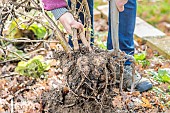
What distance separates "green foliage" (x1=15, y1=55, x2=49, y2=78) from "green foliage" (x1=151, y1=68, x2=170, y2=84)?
2.35 feet

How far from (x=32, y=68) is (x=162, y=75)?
32.3 inches

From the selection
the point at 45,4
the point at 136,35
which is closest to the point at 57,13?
the point at 45,4

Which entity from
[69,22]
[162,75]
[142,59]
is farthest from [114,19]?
[142,59]

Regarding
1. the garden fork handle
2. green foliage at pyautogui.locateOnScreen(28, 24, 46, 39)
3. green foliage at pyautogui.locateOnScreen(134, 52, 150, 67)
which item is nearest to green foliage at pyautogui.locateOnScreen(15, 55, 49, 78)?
green foliage at pyautogui.locateOnScreen(28, 24, 46, 39)

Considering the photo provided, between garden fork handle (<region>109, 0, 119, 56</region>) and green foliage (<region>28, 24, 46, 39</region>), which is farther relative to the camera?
green foliage (<region>28, 24, 46, 39</region>)

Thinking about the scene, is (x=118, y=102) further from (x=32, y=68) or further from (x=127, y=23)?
(x=32, y=68)

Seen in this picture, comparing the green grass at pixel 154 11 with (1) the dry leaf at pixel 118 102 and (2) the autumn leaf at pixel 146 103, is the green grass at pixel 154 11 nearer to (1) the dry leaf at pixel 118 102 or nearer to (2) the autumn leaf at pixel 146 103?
(2) the autumn leaf at pixel 146 103

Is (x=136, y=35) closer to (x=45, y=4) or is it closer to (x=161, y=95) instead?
(x=161, y=95)

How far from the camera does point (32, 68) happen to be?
2.79 meters

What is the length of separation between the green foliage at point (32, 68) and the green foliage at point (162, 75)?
2.35 feet

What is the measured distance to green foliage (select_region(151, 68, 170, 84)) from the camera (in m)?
2.67

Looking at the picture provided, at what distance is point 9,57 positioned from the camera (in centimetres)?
303

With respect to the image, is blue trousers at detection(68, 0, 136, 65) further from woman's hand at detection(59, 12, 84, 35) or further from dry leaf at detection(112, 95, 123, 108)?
woman's hand at detection(59, 12, 84, 35)

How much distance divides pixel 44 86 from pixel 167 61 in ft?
3.00
